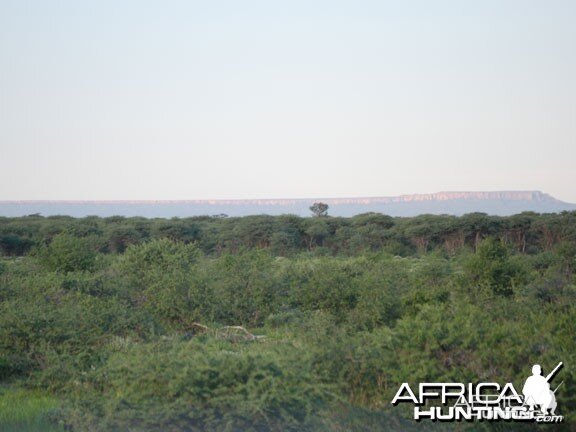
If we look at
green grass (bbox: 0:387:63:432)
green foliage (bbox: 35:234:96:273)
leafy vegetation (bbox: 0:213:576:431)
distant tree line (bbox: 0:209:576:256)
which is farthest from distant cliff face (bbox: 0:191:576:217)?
green grass (bbox: 0:387:63:432)

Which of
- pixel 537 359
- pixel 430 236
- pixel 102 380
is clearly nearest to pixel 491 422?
pixel 537 359

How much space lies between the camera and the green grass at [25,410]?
8.15 metres

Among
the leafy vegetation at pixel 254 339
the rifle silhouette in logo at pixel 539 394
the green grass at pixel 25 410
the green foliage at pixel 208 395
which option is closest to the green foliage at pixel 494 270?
the leafy vegetation at pixel 254 339

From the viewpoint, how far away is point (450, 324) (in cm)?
858

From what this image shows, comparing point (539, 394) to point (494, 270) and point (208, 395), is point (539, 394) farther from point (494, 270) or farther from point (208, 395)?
point (494, 270)

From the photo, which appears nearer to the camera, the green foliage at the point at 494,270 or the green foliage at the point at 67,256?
the green foliage at the point at 494,270

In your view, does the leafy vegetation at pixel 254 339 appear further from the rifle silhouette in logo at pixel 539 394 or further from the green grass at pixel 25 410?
the rifle silhouette in logo at pixel 539 394

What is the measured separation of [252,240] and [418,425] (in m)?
37.9

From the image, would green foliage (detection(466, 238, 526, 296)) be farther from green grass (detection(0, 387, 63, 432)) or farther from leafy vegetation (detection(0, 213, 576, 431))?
green grass (detection(0, 387, 63, 432))

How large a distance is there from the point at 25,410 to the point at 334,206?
12528 cm

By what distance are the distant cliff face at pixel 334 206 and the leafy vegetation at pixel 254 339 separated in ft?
289

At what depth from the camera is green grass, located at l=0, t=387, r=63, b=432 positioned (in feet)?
26.7

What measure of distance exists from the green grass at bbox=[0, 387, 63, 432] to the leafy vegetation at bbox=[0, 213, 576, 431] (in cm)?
3

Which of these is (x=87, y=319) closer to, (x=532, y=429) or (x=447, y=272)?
(x=532, y=429)
